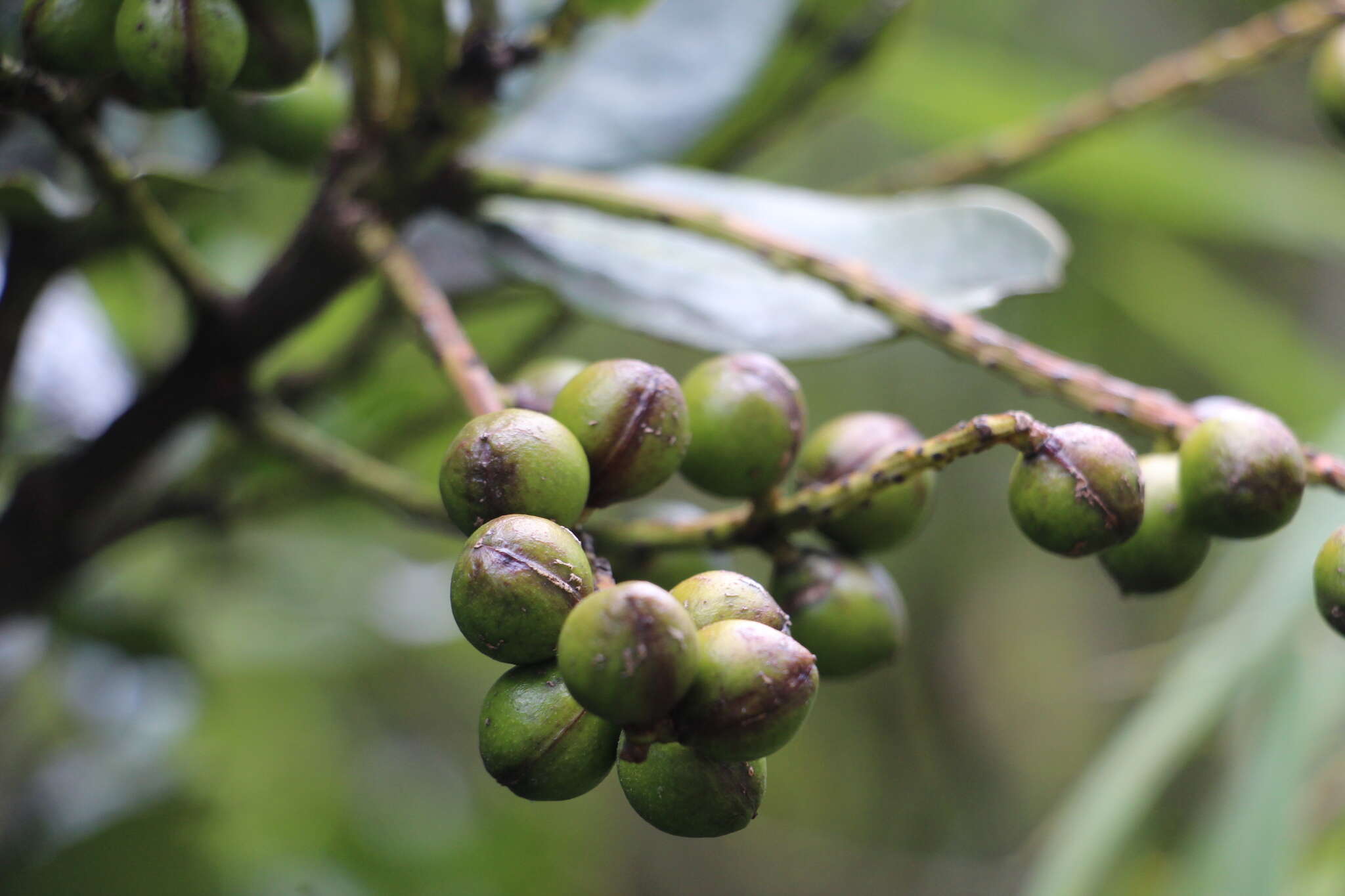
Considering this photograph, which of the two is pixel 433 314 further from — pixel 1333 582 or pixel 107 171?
pixel 1333 582

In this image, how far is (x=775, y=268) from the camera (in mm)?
580

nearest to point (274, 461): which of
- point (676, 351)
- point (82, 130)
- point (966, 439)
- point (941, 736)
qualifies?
point (82, 130)

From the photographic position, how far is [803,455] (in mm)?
564

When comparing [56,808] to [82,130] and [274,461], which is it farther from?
[82,130]

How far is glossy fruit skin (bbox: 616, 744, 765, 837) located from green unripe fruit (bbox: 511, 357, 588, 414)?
0.17 meters

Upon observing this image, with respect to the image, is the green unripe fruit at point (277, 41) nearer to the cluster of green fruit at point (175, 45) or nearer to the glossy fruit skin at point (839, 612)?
the cluster of green fruit at point (175, 45)

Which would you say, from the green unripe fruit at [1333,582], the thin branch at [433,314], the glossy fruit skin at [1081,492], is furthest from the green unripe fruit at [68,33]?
the green unripe fruit at [1333,582]

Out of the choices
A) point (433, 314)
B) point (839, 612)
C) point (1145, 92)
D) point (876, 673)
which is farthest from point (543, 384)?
point (876, 673)

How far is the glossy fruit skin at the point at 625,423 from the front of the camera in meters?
0.43

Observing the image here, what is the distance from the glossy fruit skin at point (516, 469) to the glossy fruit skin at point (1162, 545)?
0.23 meters

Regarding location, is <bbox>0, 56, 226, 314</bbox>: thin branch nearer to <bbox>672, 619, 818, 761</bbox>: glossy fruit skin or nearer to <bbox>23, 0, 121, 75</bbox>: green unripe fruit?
<bbox>23, 0, 121, 75</bbox>: green unripe fruit

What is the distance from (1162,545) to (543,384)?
27cm

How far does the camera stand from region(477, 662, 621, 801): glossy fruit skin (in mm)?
365

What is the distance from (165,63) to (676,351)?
6.39ft
